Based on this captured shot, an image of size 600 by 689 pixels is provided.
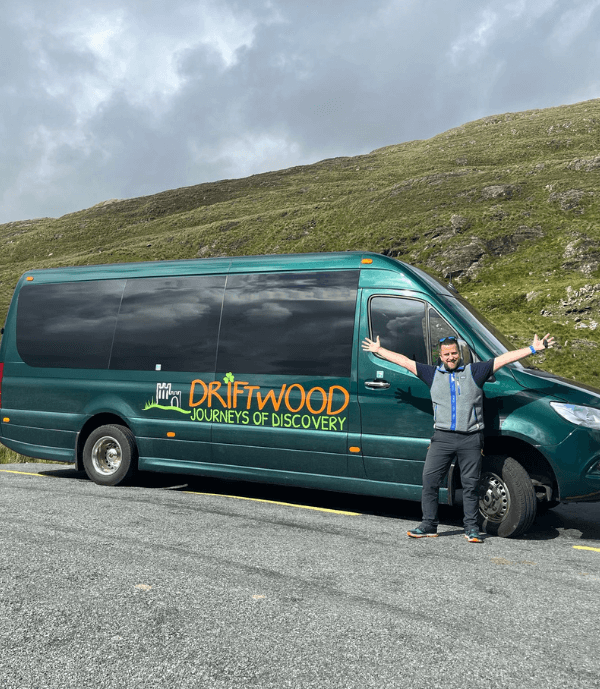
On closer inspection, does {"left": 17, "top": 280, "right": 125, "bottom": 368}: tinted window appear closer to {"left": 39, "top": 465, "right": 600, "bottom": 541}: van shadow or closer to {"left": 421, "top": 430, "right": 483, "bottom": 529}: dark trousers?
{"left": 39, "top": 465, "right": 600, "bottom": 541}: van shadow

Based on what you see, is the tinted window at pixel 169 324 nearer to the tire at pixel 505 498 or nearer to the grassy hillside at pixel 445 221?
the tire at pixel 505 498

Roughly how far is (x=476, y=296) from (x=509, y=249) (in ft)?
27.3

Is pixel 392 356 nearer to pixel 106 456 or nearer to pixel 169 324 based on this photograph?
pixel 169 324

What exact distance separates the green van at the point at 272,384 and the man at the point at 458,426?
31 centimetres

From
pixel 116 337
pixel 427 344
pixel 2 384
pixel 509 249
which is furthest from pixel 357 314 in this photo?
pixel 509 249

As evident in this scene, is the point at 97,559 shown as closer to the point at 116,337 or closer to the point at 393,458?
the point at 393,458

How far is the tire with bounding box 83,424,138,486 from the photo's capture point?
8.36 metres

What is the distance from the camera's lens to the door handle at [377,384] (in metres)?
6.66

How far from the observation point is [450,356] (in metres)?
5.96

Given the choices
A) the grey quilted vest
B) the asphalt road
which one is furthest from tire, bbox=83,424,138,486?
the grey quilted vest

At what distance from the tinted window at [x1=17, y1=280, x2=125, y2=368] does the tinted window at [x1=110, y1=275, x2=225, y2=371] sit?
233 millimetres

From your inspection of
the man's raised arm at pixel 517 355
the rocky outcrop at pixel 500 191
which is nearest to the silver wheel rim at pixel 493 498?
the man's raised arm at pixel 517 355

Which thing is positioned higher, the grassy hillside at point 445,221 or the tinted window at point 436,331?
the grassy hillside at point 445,221

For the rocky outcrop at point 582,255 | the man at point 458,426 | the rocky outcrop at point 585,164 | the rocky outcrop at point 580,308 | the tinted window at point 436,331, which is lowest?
the man at point 458,426
